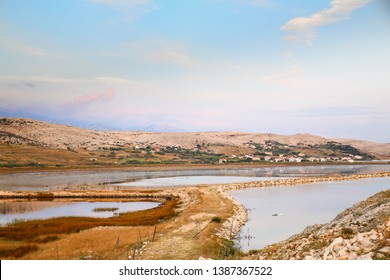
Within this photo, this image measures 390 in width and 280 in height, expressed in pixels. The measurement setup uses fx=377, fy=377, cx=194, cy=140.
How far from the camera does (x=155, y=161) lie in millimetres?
81562

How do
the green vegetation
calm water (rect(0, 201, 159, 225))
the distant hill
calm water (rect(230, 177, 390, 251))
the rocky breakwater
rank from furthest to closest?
the distant hill
calm water (rect(0, 201, 159, 225))
calm water (rect(230, 177, 390, 251))
the rocky breakwater
the green vegetation

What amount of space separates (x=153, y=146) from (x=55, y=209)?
57025 mm

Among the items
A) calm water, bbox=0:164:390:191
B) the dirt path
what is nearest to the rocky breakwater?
the dirt path

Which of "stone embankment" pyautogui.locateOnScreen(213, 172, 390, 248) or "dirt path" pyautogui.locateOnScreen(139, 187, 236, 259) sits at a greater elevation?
"dirt path" pyautogui.locateOnScreen(139, 187, 236, 259)

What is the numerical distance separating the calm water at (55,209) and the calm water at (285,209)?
9.86 m

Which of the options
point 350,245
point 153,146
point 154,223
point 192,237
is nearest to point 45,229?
point 154,223

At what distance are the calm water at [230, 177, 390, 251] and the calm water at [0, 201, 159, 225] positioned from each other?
9861 mm

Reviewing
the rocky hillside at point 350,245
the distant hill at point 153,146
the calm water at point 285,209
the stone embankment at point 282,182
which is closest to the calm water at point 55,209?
the calm water at point 285,209

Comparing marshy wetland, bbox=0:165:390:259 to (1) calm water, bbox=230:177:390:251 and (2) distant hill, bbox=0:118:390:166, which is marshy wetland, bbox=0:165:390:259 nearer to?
(1) calm water, bbox=230:177:390:251

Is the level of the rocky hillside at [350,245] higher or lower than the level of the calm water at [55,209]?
higher

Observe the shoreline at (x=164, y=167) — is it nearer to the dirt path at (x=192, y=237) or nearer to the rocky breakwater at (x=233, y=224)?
the rocky breakwater at (x=233, y=224)

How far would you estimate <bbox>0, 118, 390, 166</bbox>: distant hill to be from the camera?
163 feet

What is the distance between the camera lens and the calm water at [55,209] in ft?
88.2
